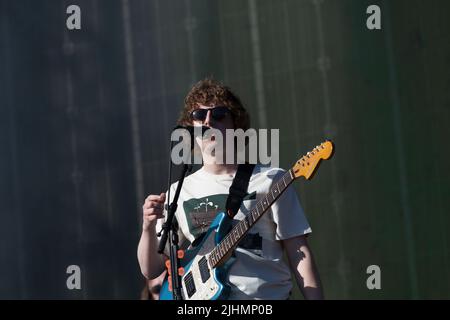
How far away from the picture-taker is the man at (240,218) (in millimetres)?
3998

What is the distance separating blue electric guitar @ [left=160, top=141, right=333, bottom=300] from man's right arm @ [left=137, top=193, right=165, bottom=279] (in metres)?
0.16

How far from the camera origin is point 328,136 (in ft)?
21.5

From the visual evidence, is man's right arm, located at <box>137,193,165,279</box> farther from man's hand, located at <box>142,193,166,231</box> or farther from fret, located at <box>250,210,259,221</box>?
fret, located at <box>250,210,259,221</box>

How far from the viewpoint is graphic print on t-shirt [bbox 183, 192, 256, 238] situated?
164 inches

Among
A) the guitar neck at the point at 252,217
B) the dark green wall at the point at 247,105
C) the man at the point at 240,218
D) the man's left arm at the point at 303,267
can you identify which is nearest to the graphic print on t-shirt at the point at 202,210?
the man at the point at 240,218

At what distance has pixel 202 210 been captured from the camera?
420cm

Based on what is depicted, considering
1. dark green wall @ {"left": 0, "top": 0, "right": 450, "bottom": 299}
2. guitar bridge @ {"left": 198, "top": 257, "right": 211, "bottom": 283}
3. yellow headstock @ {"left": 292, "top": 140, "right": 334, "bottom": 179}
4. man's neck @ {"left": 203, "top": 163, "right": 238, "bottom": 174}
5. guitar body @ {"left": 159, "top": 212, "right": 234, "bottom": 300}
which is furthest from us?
dark green wall @ {"left": 0, "top": 0, "right": 450, "bottom": 299}

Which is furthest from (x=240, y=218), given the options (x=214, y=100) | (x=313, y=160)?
(x=214, y=100)

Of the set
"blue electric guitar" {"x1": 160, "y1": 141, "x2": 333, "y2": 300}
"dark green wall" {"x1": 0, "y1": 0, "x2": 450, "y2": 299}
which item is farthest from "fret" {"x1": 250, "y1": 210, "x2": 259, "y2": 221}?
"dark green wall" {"x1": 0, "y1": 0, "x2": 450, "y2": 299}

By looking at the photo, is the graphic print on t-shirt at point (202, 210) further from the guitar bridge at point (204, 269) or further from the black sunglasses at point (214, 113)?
the black sunglasses at point (214, 113)

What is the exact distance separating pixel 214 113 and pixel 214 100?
12 cm

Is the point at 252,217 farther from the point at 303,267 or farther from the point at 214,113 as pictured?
the point at 214,113

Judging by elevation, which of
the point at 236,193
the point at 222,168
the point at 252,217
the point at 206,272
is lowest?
the point at 206,272
